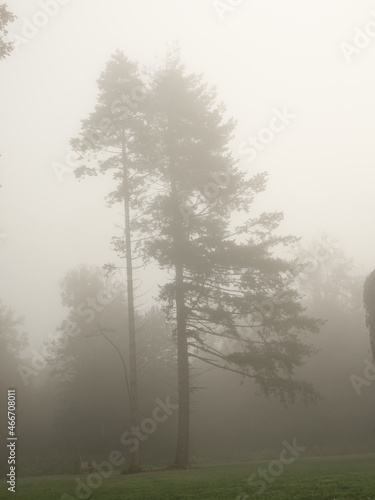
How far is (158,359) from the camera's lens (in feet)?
124

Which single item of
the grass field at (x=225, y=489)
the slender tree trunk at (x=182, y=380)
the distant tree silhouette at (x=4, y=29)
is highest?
the distant tree silhouette at (x=4, y=29)

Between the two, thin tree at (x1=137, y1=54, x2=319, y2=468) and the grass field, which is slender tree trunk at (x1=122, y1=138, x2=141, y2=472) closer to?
thin tree at (x1=137, y1=54, x2=319, y2=468)

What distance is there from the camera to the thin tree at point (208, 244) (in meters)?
17.8

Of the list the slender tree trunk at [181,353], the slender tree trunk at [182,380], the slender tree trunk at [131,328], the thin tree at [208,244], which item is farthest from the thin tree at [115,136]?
the slender tree trunk at [182,380]

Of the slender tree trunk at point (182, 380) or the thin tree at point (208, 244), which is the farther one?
the thin tree at point (208, 244)

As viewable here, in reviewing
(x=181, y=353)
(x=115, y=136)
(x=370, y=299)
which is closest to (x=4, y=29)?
(x=115, y=136)

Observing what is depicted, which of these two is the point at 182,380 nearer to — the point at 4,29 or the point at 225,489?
the point at 225,489

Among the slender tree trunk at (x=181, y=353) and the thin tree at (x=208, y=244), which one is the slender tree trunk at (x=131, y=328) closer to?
the thin tree at (x=208, y=244)

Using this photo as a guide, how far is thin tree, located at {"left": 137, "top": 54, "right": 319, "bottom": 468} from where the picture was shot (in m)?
17.8

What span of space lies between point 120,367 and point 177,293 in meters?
25.1

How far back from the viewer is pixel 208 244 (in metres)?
18.8

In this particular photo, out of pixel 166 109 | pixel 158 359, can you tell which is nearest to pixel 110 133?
Answer: pixel 166 109

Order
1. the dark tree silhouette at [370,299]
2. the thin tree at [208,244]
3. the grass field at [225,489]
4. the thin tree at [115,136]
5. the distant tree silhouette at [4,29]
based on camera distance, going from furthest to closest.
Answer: the thin tree at [115,136]
the dark tree silhouette at [370,299]
the thin tree at [208,244]
the distant tree silhouette at [4,29]
the grass field at [225,489]

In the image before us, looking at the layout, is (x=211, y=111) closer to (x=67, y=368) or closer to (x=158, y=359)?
(x=158, y=359)
